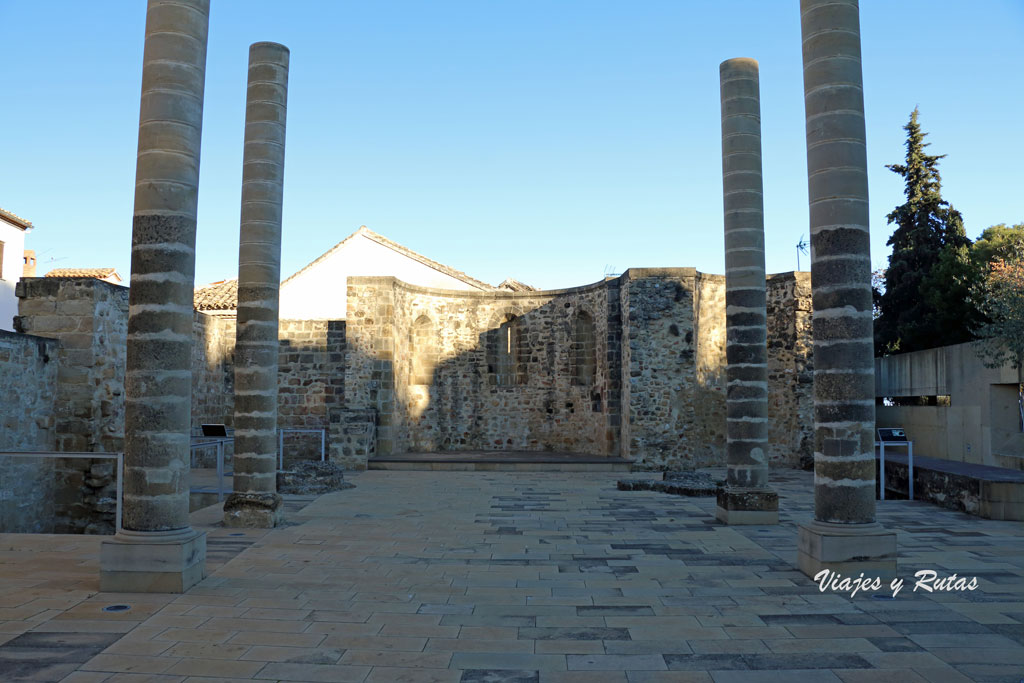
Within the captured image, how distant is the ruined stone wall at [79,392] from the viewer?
11.8 meters

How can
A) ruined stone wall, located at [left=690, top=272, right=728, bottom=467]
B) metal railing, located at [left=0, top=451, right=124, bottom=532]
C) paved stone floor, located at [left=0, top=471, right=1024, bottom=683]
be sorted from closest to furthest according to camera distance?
1. paved stone floor, located at [left=0, top=471, right=1024, bottom=683]
2. metal railing, located at [left=0, top=451, right=124, bottom=532]
3. ruined stone wall, located at [left=690, top=272, right=728, bottom=467]

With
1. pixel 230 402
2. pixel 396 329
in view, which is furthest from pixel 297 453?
pixel 396 329

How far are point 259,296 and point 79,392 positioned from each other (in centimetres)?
483

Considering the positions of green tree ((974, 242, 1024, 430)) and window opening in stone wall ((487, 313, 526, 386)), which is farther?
window opening in stone wall ((487, 313, 526, 386))

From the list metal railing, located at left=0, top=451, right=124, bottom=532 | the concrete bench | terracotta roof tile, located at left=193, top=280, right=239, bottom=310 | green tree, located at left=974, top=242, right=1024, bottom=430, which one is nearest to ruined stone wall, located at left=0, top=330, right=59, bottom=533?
metal railing, located at left=0, top=451, right=124, bottom=532

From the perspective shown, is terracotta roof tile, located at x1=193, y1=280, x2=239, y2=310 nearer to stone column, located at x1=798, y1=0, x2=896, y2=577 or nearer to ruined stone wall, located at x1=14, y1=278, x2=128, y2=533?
ruined stone wall, located at x1=14, y1=278, x2=128, y2=533

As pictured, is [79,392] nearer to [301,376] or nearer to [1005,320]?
[301,376]

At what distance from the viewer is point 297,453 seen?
18.9m

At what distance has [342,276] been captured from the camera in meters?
25.4

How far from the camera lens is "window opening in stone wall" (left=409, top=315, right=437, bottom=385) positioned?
67.3 ft

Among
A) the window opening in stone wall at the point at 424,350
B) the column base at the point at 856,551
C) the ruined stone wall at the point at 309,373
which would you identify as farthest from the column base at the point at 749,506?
the window opening in stone wall at the point at 424,350

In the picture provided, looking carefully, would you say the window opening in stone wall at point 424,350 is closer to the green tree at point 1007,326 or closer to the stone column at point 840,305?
the green tree at point 1007,326

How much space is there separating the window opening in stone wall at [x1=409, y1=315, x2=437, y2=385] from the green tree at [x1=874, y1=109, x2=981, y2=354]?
15.2 meters

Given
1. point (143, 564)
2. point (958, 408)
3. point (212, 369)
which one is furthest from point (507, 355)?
point (143, 564)
